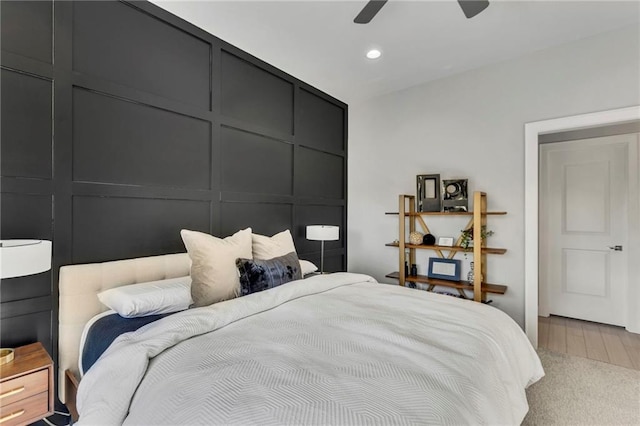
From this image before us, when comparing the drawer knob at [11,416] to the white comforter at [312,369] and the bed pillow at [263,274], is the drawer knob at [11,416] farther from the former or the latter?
the bed pillow at [263,274]

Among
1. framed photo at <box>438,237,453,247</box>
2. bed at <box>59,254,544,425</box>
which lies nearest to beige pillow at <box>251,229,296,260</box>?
bed at <box>59,254,544,425</box>

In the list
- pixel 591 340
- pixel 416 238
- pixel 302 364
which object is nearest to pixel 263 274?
pixel 302 364

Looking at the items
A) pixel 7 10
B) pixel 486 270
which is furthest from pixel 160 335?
pixel 486 270

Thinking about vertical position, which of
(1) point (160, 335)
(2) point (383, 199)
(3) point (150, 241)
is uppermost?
(2) point (383, 199)

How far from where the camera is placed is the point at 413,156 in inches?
148

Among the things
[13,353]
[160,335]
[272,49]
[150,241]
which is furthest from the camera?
[272,49]

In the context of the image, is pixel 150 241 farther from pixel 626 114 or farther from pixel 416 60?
pixel 626 114

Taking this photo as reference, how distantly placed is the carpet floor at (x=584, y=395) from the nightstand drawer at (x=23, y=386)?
2638mm

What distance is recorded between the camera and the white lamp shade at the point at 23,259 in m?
1.30

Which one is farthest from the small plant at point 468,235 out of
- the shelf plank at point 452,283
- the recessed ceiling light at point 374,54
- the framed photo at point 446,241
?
the recessed ceiling light at point 374,54

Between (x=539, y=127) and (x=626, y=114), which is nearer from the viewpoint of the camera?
(x=626, y=114)

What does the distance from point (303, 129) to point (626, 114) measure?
2930mm

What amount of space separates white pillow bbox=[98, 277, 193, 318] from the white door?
Result: 4237 mm

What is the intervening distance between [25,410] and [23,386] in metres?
0.12
